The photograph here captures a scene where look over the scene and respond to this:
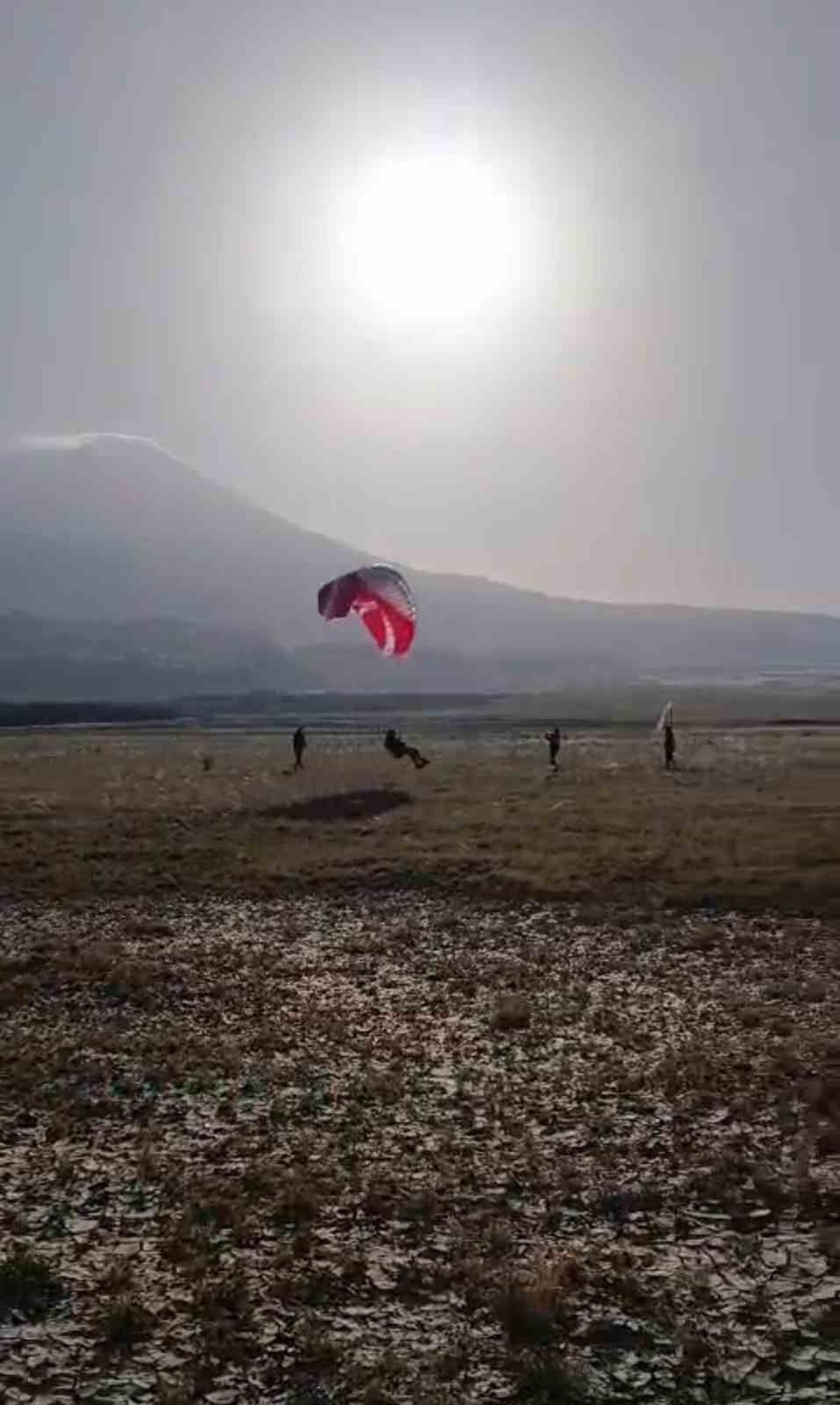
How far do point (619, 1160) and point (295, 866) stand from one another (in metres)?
20.5

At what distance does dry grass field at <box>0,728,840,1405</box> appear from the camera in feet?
32.4

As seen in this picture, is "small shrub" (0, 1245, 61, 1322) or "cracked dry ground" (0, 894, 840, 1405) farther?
"small shrub" (0, 1245, 61, 1322)

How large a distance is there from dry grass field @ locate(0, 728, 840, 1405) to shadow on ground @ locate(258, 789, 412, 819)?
797 cm

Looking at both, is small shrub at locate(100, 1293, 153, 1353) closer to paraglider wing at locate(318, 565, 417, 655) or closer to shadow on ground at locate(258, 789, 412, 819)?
shadow on ground at locate(258, 789, 412, 819)

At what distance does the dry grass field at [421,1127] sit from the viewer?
9883 millimetres

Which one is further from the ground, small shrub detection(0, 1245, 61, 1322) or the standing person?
the standing person

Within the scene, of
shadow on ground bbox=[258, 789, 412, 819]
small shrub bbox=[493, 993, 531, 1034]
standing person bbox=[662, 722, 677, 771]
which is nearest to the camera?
small shrub bbox=[493, 993, 531, 1034]

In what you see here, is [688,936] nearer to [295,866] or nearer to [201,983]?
[201,983]

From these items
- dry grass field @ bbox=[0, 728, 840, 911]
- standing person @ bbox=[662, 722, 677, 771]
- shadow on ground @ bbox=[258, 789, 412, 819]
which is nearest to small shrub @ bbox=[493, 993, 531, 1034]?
dry grass field @ bbox=[0, 728, 840, 911]

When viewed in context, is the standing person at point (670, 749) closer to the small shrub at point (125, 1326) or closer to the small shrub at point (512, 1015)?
the small shrub at point (512, 1015)

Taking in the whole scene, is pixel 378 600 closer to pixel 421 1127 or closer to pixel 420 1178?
pixel 421 1127

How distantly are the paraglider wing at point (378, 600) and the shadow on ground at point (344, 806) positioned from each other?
5.45 m

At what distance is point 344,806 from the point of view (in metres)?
43.9

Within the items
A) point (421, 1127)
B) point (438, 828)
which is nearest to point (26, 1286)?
point (421, 1127)
